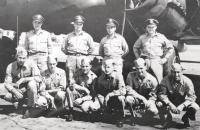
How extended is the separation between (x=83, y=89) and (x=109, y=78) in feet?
1.53

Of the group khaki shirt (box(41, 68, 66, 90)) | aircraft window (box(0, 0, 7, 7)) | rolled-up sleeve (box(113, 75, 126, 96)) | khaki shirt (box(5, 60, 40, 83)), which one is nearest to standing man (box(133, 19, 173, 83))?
rolled-up sleeve (box(113, 75, 126, 96))

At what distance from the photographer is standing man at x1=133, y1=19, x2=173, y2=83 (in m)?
6.61

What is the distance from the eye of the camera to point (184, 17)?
8203 mm

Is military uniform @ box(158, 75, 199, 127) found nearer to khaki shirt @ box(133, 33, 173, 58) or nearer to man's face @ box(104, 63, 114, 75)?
man's face @ box(104, 63, 114, 75)

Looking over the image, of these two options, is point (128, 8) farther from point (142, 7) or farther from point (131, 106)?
point (131, 106)

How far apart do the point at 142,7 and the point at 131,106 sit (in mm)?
2791

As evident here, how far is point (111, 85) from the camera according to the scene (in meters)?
5.85

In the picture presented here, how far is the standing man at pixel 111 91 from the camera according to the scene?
18.5 feet

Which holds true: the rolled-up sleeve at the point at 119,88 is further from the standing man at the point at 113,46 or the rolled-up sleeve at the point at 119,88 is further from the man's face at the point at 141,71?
the standing man at the point at 113,46

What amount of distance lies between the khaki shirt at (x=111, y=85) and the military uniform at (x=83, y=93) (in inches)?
7.7

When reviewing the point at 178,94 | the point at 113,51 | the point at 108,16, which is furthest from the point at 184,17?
the point at 178,94

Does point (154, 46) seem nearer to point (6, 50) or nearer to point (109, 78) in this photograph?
point (109, 78)

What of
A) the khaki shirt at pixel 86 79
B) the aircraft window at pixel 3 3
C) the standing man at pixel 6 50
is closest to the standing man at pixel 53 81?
the khaki shirt at pixel 86 79

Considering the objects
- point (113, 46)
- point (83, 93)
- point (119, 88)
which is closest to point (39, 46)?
point (113, 46)
